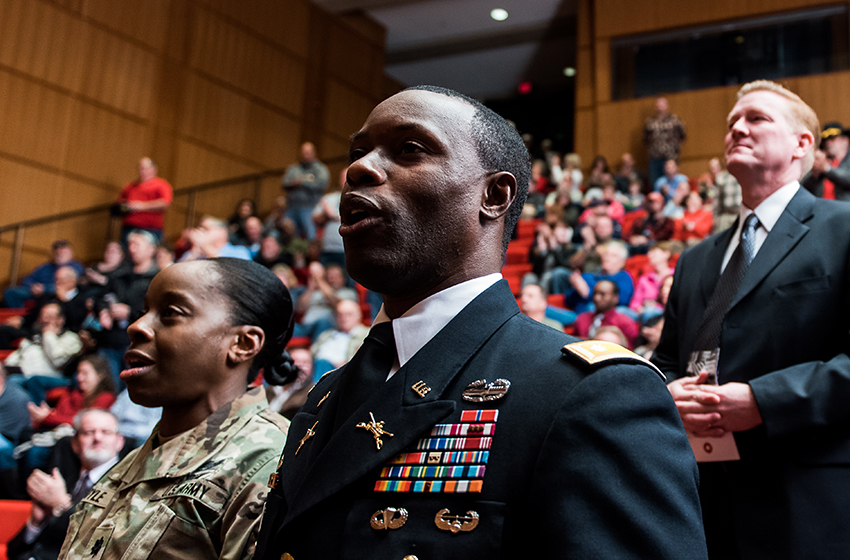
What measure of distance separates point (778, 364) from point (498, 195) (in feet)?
2.35

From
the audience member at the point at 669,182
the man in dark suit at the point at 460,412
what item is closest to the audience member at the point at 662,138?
the audience member at the point at 669,182

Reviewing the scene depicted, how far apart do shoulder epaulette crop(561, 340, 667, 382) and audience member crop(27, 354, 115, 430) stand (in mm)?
4038

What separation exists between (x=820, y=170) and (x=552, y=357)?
10.9 ft

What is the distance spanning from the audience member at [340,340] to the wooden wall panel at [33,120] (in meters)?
4.59

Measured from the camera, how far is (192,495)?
4.71 ft

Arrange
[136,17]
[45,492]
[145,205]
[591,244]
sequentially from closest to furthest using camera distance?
[45,492] < [591,244] < [145,205] < [136,17]

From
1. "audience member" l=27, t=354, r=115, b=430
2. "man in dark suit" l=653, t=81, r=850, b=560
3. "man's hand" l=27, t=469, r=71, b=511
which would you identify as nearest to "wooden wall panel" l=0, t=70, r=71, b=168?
"audience member" l=27, t=354, r=115, b=430

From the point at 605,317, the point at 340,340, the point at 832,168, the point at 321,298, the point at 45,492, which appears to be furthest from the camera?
the point at 321,298

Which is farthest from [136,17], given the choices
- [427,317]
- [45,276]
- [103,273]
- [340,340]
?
[427,317]

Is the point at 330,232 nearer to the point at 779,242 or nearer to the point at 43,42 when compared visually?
the point at 43,42

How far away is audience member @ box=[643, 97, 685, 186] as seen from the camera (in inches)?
361

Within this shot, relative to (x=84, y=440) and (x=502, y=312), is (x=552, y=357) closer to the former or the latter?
(x=502, y=312)

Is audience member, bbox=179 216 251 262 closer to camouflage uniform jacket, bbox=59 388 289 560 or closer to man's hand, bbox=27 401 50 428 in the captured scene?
man's hand, bbox=27 401 50 428

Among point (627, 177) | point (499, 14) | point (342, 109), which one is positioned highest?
point (499, 14)
